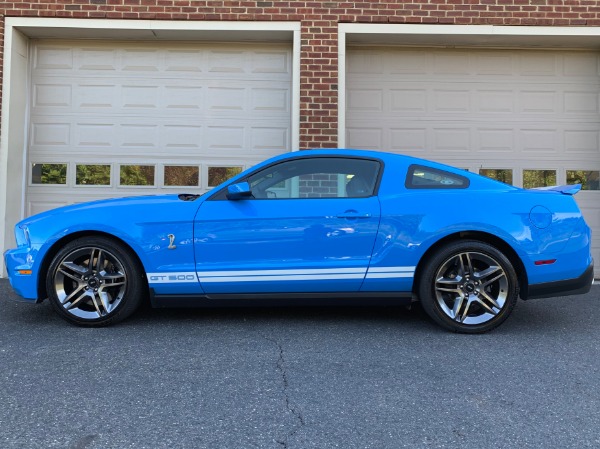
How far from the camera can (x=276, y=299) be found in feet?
13.0

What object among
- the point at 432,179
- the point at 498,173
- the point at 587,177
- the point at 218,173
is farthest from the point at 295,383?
the point at 587,177

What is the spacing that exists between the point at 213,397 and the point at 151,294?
1.50 m

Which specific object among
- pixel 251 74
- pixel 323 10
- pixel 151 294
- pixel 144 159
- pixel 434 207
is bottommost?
pixel 151 294

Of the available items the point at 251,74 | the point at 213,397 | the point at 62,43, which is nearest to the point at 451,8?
the point at 251,74

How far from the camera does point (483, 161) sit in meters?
7.26

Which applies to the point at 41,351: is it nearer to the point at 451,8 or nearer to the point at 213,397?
the point at 213,397

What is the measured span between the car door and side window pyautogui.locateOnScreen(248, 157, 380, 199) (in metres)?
0.11

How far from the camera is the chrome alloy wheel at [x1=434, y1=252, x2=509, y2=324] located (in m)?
3.88

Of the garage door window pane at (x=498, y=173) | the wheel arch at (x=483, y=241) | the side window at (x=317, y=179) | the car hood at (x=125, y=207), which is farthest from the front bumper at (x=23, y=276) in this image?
the garage door window pane at (x=498, y=173)

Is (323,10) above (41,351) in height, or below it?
above

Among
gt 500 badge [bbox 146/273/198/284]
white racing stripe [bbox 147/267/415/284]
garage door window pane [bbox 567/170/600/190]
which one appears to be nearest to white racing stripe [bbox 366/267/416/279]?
white racing stripe [bbox 147/267/415/284]

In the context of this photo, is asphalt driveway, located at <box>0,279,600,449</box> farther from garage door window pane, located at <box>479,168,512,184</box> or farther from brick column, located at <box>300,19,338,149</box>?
garage door window pane, located at <box>479,168,512,184</box>

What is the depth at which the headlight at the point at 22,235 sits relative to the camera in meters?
4.03

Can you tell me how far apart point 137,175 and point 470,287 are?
195 inches
